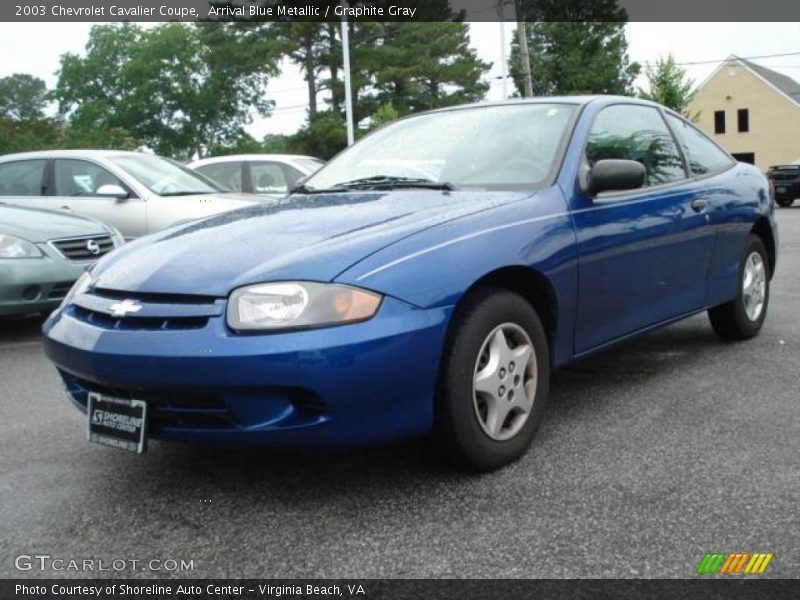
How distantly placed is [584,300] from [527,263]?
1.55 feet

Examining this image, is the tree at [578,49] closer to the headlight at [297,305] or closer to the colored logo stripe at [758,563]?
the headlight at [297,305]

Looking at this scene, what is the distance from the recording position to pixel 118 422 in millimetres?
2824

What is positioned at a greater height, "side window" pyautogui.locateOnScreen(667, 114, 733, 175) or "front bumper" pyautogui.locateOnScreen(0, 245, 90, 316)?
"side window" pyautogui.locateOnScreen(667, 114, 733, 175)

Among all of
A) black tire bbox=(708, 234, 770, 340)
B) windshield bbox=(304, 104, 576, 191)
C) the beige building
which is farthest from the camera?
the beige building

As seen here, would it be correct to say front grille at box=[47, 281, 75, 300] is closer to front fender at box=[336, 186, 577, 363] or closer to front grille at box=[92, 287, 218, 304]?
front grille at box=[92, 287, 218, 304]

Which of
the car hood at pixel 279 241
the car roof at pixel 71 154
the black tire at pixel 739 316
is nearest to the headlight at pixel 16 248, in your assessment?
the car roof at pixel 71 154

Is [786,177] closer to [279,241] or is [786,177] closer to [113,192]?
[113,192]

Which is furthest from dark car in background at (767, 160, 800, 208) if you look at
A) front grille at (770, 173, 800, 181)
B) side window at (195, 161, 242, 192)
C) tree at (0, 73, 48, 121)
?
tree at (0, 73, 48, 121)

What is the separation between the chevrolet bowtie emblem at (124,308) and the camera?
2.78 meters

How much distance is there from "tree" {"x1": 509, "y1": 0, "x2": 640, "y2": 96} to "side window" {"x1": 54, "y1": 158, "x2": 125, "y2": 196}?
43564mm

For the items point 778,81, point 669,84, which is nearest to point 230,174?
point 669,84

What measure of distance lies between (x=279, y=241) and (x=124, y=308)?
567 millimetres

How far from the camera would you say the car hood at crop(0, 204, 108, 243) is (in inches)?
241

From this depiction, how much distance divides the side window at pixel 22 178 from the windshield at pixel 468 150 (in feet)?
17.3
